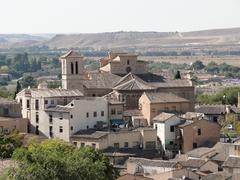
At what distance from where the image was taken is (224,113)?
2362 inches

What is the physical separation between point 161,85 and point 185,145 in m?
7.02

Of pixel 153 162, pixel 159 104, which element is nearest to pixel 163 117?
pixel 159 104

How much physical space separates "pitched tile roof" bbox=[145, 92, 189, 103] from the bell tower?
4.22 metres

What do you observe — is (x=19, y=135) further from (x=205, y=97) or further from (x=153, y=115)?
(x=205, y=97)

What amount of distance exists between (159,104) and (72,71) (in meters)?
5.71

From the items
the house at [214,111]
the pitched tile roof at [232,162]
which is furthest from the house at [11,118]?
the pitched tile roof at [232,162]

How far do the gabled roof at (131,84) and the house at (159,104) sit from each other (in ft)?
3.46

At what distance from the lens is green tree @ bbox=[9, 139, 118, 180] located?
31906mm

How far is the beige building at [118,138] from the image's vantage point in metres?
44.1

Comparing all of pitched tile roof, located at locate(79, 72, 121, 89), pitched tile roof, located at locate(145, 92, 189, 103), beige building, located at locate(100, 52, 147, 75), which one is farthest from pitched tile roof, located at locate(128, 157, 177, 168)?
beige building, located at locate(100, 52, 147, 75)

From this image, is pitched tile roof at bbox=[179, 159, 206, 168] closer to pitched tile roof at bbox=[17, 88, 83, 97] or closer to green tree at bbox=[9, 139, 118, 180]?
green tree at bbox=[9, 139, 118, 180]

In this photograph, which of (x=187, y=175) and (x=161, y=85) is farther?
(x=161, y=85)

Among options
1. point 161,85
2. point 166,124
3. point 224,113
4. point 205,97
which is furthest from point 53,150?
point 205,97

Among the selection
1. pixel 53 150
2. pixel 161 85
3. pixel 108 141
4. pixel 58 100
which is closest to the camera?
pixel 53 150
